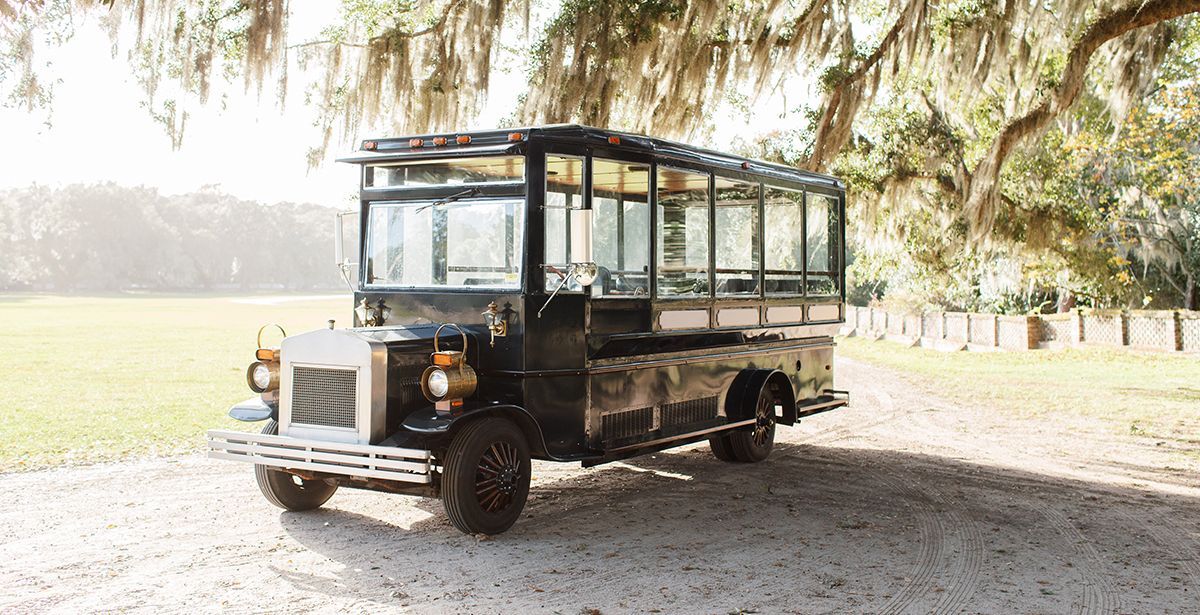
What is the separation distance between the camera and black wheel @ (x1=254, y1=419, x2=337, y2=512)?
25.8ft

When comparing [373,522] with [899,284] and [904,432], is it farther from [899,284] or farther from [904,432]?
[899,284]

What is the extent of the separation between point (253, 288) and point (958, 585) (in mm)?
90625

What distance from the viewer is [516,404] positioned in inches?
299

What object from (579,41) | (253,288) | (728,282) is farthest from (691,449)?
(253,288)

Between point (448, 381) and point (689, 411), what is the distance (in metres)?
2.79

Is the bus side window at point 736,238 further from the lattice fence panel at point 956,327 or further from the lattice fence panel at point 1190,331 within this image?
the lattice fence panel at point 956,327

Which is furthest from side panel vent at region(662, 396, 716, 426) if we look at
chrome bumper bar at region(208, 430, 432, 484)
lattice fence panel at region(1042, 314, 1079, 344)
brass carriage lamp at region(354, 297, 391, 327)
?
lattice fence panel at region(1042, 314, 1079, 344)

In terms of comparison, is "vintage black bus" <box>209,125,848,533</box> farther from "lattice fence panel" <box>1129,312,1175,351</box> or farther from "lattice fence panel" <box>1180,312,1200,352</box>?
"lattice fence panel" <box>1129,312,1175,351</box>

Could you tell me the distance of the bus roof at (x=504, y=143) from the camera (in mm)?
7625

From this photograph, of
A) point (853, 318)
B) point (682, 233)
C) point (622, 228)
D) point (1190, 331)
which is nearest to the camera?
point (622, 228)

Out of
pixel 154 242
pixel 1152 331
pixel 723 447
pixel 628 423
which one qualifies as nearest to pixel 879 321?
pixel 1152 331

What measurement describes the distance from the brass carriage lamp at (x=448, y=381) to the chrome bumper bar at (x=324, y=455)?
0.46m

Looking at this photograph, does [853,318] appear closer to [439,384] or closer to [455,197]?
[455,197]

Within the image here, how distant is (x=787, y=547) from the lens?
276 inches
